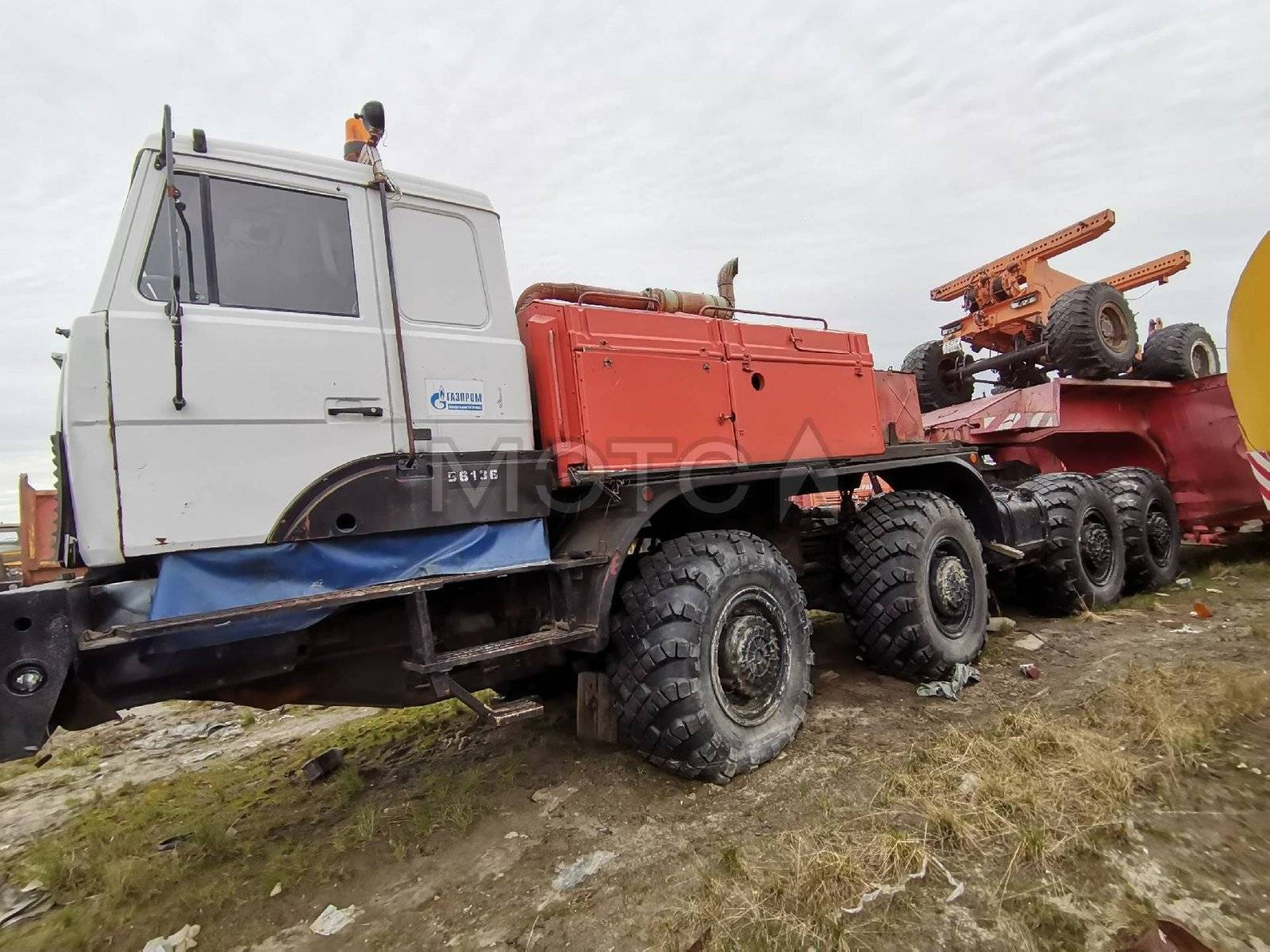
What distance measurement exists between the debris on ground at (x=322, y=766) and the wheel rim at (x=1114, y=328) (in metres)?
7.81

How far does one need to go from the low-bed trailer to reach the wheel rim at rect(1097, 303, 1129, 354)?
14.8 ft

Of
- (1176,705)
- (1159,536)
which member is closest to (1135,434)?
(1159,536)

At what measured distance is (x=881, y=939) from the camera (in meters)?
2.09

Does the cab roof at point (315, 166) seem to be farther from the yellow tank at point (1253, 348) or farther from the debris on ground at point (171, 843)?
the yellow tank at point (1253, 348)

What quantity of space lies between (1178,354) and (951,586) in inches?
221

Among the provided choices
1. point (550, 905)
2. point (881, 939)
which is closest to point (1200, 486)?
point (881, 939)

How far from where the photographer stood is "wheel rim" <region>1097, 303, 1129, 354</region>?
7148 millimetres

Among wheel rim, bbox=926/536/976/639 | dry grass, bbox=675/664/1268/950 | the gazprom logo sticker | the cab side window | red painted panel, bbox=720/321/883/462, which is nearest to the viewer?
dry grass, bbox=675/664/1268/950

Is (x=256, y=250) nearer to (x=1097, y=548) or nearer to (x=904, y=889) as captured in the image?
(x=904, y=889)

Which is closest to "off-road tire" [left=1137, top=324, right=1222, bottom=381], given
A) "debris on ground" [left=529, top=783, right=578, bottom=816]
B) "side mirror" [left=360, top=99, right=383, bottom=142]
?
"debris on ground" [left=529, top=783, right=578, bottom=816]

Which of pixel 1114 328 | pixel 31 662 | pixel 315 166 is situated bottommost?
pixel 31 662

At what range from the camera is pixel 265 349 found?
2.69 meters

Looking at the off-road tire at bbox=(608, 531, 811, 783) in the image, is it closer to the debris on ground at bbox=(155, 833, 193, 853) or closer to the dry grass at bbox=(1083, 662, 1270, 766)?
the dry grass at bbox=(1083, 662, 1270, 766)

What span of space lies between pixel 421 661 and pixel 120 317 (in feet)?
5.49
